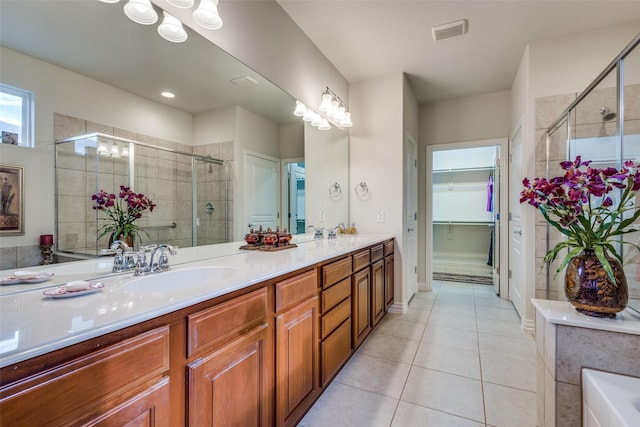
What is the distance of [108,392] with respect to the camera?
69 cm

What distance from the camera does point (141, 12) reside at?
4.17ft

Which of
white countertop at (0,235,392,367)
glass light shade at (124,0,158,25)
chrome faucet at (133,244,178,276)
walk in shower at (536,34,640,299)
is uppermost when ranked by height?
glass light shade at (124,0,158,25)

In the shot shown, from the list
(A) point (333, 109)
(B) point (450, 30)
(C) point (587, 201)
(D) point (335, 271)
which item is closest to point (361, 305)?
(D) point (335, 271)

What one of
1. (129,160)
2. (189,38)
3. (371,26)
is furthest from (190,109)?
(371,26)

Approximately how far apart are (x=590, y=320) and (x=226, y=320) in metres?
1.45

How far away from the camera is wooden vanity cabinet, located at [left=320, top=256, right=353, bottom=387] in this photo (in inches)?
67.9

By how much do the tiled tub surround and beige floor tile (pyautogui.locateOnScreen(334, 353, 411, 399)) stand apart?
0.81m

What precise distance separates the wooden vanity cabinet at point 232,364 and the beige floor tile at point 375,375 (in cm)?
82

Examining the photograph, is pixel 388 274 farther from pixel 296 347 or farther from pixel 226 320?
pixel 226 320

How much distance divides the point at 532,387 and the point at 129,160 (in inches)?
103

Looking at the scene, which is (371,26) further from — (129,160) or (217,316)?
(217,316)

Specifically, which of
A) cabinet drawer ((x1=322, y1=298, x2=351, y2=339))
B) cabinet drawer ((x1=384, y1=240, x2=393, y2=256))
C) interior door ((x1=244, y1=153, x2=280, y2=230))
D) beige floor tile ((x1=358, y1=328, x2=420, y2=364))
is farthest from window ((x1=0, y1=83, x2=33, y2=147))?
cabinet drawer ((x1=384, y1=240, x2=393, y2=256))

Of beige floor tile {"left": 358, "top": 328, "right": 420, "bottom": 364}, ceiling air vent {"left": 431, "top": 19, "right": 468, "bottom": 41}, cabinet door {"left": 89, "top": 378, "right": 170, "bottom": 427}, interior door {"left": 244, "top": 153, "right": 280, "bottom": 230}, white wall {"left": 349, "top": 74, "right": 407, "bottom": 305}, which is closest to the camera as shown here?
cabinet door {"left": 89, "top": 378, "right": 170, "bottom": 427}

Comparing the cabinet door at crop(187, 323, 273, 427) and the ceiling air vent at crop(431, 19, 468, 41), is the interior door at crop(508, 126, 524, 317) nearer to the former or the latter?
the ceiling air vent at crop(431, 19, 468, 41)
